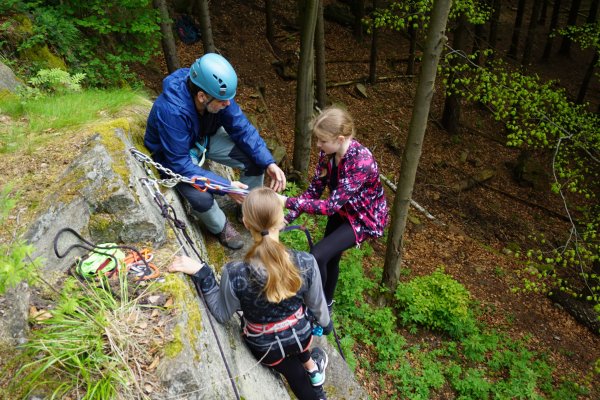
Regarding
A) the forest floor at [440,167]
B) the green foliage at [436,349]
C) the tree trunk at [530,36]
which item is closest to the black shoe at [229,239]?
the green foliage at [436,349]

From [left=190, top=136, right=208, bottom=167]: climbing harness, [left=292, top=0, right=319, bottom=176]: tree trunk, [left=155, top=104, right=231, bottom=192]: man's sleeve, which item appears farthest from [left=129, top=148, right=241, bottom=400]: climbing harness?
[left=292, top=0, right=319, bottom=176]: tree trunk

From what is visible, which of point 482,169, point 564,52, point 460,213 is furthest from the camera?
point 564,52

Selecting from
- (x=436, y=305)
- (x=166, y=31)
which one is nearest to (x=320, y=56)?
(x=166, y=31)

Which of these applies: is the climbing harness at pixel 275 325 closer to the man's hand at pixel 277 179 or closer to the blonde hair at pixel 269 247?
the blonde hair at pixel 269 247

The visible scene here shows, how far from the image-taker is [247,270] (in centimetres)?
273

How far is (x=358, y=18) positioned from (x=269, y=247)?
63.6 feet

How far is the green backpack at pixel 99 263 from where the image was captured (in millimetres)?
2689

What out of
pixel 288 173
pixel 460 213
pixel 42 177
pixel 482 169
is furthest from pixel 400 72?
pixel 42 177

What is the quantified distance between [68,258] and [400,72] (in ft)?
58.1

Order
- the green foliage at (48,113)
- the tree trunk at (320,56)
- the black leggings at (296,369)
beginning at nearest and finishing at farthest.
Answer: the black leggings at (296,369)
the green foliage at (48,113)
the tree trunk at (320,56)

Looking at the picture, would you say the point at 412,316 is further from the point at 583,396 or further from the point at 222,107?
the point at 222,107

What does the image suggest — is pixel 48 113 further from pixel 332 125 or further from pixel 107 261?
pixel 332 125

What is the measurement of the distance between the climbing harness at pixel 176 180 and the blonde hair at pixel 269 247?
1.38 meters

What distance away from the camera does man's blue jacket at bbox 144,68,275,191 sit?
3.79m
